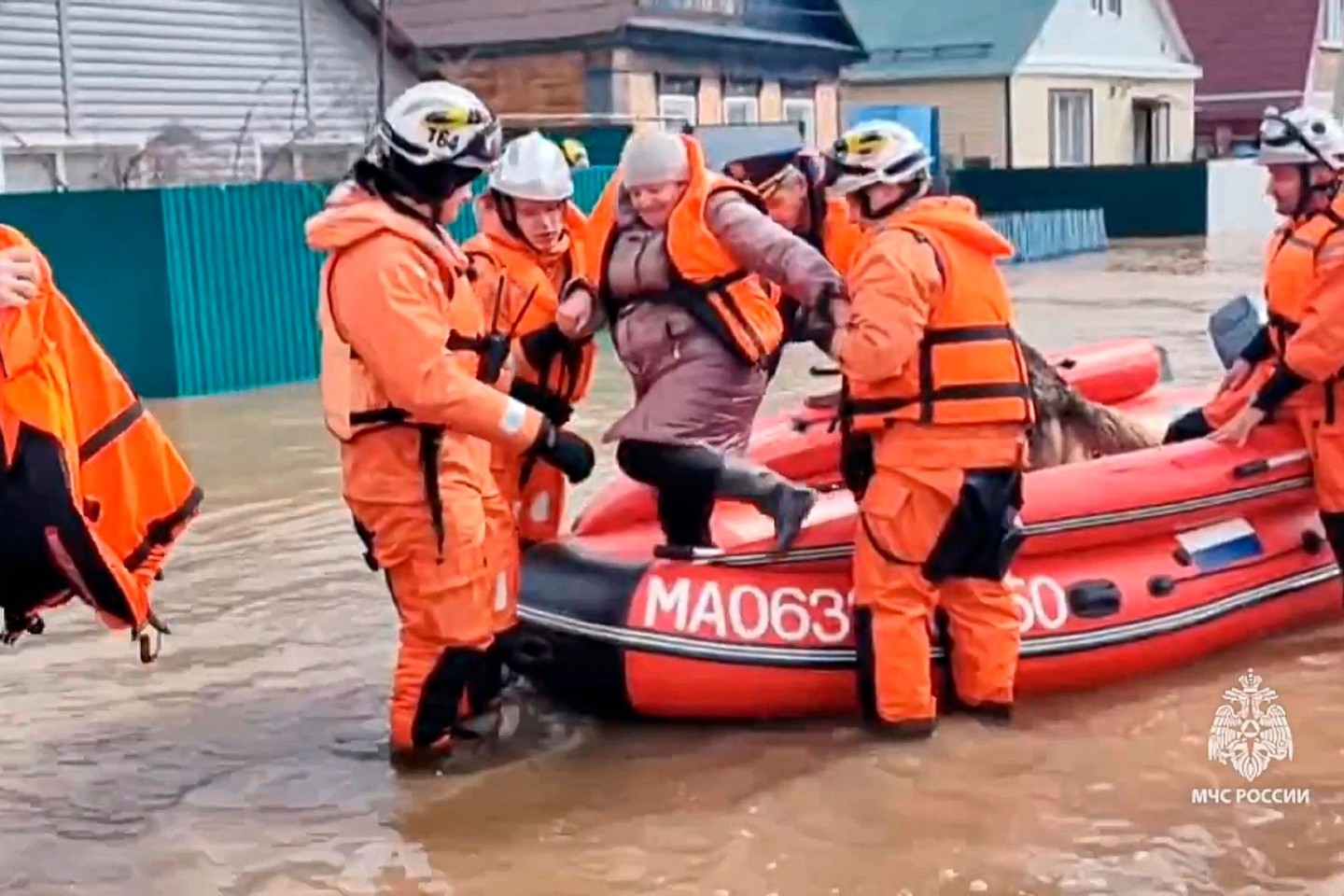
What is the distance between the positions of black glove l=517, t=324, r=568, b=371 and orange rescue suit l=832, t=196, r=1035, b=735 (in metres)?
0.87

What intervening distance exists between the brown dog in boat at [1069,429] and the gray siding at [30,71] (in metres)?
13.9

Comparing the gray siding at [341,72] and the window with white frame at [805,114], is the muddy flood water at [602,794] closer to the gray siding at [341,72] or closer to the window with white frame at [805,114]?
the gray siding at [341,72]

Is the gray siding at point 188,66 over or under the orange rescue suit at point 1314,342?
over

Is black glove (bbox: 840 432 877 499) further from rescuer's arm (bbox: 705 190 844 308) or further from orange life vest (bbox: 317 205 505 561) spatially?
orange life vest (bbox: 317 205 505 561)

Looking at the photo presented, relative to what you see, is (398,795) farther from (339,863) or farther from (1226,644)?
(1226,644)

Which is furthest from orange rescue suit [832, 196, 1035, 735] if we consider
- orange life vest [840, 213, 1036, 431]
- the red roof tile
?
the red roof tile

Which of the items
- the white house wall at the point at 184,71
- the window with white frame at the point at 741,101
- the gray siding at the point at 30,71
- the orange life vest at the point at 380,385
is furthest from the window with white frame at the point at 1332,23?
the orange life vest at the point at 380,385

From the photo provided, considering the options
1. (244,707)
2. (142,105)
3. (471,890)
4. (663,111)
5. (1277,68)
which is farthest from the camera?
(1277,68)

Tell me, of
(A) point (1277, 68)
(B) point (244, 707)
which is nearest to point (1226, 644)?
(B) point (244, 707)

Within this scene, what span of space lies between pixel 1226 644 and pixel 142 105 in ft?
51.9

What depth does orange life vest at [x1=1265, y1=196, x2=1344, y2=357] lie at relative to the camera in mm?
5809

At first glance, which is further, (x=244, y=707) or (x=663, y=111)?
(x=663, y=111)

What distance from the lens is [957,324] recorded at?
5051mm

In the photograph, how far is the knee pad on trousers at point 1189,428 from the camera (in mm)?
6465
